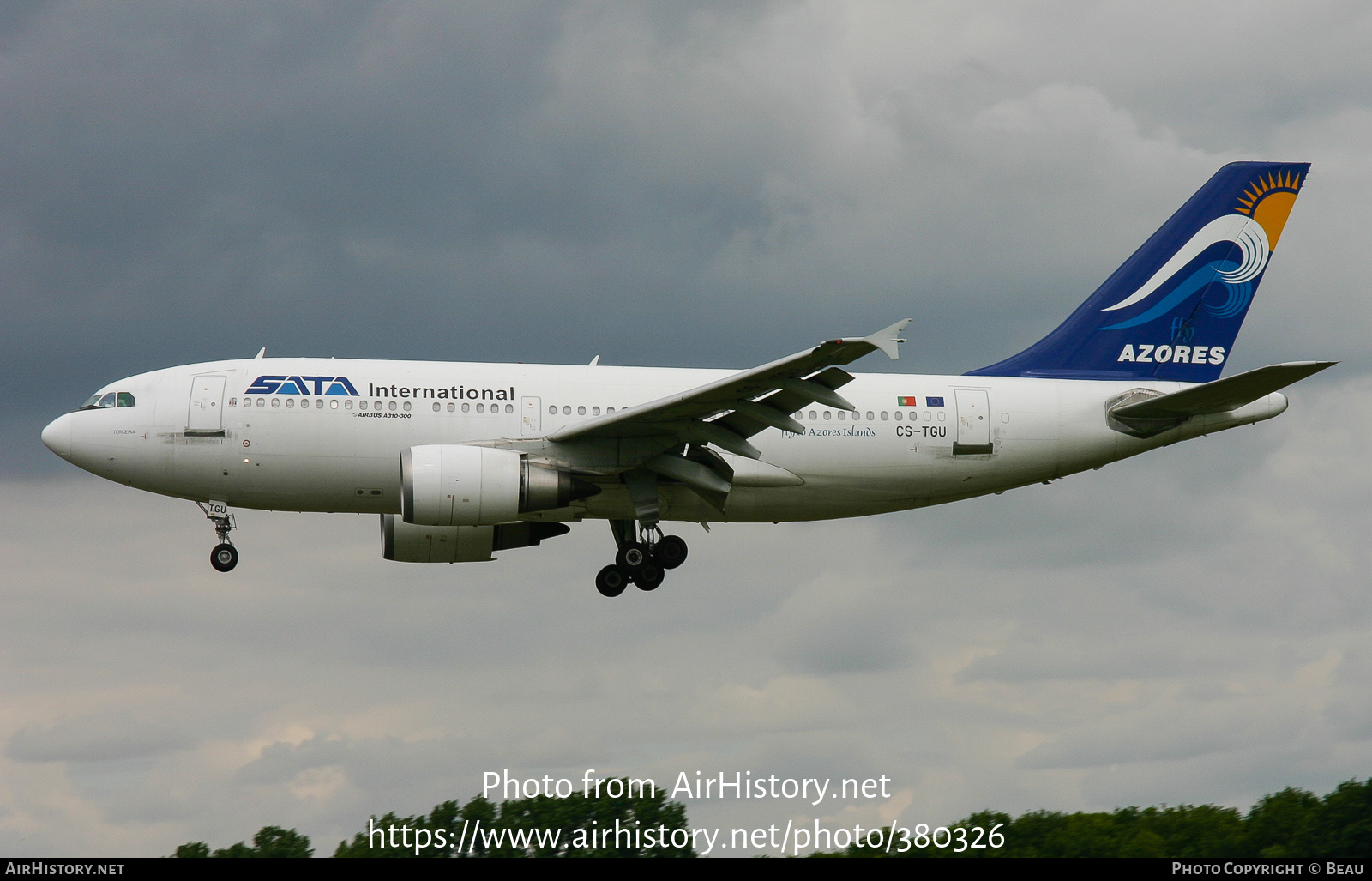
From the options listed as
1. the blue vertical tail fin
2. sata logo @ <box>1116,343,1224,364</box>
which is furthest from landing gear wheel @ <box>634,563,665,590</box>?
sata logo @ <box>1116,343,1224,364</box>

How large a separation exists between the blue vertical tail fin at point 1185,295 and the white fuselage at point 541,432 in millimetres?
1113

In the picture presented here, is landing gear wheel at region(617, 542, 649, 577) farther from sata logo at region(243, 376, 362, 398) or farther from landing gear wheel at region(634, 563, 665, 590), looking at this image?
sata logo at region(243, 376, 362, 398)

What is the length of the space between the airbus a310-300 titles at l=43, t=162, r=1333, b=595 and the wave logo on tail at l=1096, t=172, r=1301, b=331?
0.25 metres

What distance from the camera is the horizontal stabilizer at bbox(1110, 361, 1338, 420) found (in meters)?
29.7

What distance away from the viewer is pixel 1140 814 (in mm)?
56094

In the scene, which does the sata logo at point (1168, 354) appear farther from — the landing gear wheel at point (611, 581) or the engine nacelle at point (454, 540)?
the engine nacelle at point (454, 540)

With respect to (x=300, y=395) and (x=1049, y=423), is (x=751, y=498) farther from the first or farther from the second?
(x=300, y=395)

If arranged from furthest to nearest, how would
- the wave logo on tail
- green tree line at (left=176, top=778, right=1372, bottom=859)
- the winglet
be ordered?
1. green tree line at (left=176, top=778, right=1372, bottom=859)
2. the wave logo on tail
3. the winglet

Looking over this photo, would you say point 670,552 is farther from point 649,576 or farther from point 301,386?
point 301,386

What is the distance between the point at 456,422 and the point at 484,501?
231 cm

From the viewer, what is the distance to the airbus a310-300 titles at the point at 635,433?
29875mm

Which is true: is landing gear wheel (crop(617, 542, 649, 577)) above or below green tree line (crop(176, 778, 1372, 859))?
above
